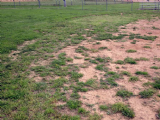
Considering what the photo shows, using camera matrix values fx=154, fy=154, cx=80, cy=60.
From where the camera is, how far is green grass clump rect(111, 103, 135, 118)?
3.30 meters

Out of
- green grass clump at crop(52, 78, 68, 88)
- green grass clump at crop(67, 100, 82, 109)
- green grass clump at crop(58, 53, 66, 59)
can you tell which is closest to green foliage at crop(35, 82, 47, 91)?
green grass clump at crop(52, 78, 68, 88)

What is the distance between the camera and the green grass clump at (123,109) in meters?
3.30

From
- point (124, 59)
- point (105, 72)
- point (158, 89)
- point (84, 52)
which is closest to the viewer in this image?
point (158, 89)

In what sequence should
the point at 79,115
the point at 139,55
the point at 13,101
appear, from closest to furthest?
→ 1. the point at 79,115
2. the point at 13,101
3. the point at 139,55

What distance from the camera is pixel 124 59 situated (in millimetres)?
6141

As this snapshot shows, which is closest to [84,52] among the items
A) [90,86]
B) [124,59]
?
[124,59]

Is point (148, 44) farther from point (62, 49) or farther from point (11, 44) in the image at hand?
point (11, 44)

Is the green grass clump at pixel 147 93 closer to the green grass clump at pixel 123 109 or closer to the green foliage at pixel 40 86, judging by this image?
the green grass clump at pixel 123 109

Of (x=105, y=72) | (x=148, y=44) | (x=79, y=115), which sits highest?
(x=148, y=44)

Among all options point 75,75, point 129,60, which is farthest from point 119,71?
point 75,75

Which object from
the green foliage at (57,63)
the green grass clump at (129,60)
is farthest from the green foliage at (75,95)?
the green grass clump at (129,60)

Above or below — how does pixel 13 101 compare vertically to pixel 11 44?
below

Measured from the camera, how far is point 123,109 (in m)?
3.45

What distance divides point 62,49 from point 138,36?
4910mm
